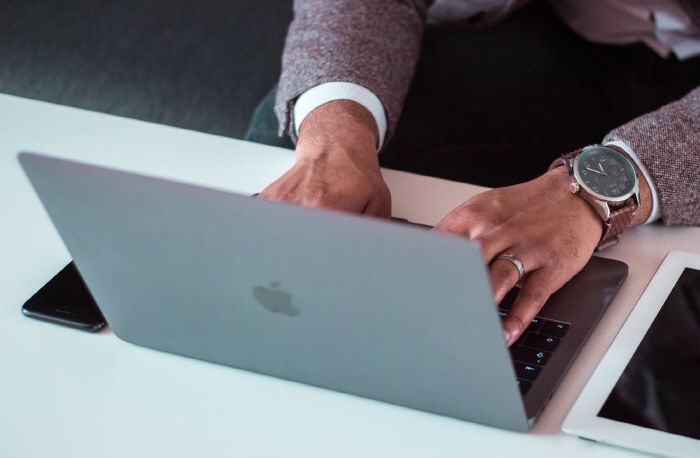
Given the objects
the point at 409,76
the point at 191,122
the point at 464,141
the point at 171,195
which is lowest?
the point at 191,122

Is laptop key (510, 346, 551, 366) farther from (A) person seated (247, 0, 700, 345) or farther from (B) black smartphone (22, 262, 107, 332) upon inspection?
(B) black smartphone (22, 262, 107, 332)

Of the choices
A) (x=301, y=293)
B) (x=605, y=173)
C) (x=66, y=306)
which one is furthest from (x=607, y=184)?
(x=66, y=306)

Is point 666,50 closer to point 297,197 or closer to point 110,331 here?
point 297,197

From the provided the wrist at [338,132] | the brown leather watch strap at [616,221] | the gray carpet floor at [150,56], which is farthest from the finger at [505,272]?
the gray carpet floor at [150,56]

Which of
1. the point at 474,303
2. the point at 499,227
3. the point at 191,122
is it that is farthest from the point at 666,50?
the point at 474,303

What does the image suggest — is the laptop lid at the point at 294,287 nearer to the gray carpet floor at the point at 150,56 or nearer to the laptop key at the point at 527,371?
the laptop key at the point at 527,371

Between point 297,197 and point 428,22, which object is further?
point 428,22

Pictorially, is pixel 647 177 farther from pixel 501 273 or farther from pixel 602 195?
pixel 501 273

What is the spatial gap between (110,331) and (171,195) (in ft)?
0.75

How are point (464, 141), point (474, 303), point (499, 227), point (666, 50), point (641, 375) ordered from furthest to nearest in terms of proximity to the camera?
1. point (666, 50)
2. point (464, 141)
3. point (499, 227)
4. point (641, 375)
5. point (474, 303)

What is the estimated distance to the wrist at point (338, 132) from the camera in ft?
2.75


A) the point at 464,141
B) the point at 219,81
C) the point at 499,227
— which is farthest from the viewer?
the point at 219,81

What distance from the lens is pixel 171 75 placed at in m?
1.58

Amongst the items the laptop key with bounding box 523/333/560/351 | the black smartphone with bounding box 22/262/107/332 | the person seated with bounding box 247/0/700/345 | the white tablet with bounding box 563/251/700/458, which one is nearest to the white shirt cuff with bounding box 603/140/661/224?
the person seated with bounding box 247/0/700/345
